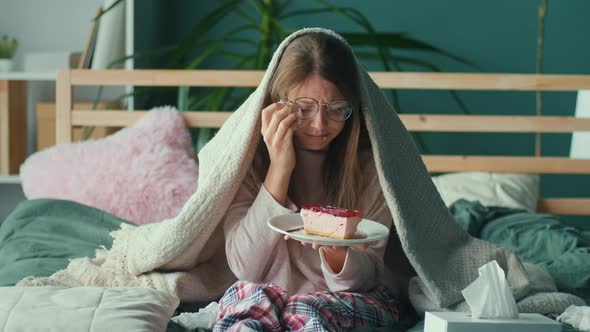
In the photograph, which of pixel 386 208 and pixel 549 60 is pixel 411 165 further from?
pixel 549 60

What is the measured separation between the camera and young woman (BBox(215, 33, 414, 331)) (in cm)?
167

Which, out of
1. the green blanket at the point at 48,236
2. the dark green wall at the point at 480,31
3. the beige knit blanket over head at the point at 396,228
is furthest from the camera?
the dark green wall at the point at 480,31

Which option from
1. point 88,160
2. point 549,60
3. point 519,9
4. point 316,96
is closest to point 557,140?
point 549,60

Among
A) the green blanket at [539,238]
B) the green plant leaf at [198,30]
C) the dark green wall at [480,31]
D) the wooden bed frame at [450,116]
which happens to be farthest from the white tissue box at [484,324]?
the dark green wall at [480,31]

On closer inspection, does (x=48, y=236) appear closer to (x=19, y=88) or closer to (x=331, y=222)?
(x=331, y=222)

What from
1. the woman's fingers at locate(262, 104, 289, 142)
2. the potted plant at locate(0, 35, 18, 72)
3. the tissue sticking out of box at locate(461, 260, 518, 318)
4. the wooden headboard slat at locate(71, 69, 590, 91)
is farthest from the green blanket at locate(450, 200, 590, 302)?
the potted plant at locate(0, 35, 18, 72)

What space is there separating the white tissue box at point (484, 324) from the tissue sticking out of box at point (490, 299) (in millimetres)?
15

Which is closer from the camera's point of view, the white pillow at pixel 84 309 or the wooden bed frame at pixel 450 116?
the white pillow at pixel 84 309

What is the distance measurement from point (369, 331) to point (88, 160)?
57.2 inches

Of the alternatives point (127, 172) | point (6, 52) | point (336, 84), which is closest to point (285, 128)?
point (336, 84)

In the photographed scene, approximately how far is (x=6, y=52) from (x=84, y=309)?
2.13m

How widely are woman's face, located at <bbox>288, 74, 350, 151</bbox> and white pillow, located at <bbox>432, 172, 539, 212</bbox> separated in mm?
1125

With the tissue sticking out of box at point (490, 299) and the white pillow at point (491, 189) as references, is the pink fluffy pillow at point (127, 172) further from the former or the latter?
the tissue sticking out of box at point (490, 299)

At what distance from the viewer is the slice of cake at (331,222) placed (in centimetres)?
154
